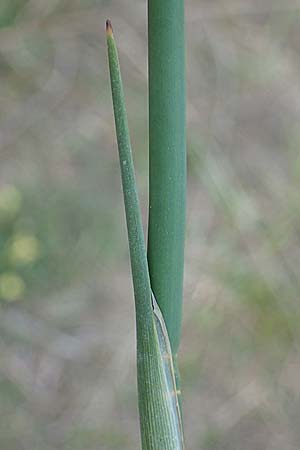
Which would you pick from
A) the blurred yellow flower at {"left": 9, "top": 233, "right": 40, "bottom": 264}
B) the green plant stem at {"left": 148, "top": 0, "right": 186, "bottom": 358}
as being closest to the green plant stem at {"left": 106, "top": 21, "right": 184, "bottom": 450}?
the green plant stem at {"left": 148, "top": 0, "right": 186, "bottom": 358}

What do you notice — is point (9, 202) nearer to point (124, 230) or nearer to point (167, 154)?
point (124, 230)

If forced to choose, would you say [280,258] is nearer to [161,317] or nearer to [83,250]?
[83,250]

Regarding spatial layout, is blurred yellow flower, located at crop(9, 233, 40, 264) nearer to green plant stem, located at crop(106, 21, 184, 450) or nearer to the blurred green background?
the blurred green background

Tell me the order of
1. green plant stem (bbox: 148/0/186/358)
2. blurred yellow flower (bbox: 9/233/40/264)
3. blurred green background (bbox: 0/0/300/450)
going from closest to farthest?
1. green plant stem (bbox: 148/0/186/358)
2. blurred yellow flower (bbox: 9/233/40/264)
3. blurred green background (bbox: 0/0/300/450)

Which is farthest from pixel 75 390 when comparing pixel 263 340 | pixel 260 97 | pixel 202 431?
pixel 260 97

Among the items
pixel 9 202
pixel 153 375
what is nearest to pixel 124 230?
pixel 9 202

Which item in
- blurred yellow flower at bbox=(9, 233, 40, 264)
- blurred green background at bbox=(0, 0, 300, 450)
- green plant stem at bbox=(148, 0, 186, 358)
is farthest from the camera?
Answer: blurred green background at bbox=(0, 0, 300, 450)

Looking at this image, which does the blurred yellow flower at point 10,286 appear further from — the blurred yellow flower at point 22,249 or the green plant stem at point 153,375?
the green plant stem at point 153,375

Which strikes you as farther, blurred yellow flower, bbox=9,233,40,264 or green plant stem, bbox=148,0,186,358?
blurred yellow flower, bbox=9,233,40,264
